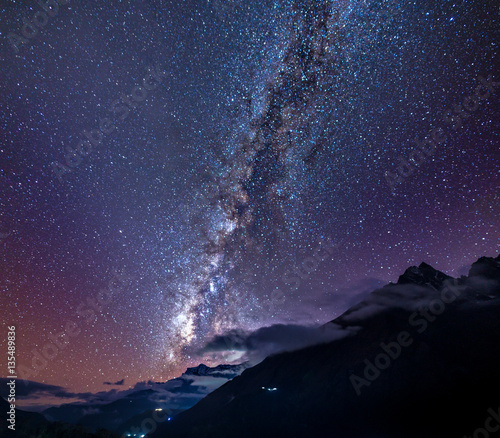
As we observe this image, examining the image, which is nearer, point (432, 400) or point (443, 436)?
point (443, 436)

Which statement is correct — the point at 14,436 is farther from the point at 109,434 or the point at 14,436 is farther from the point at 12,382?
the point at 12,382

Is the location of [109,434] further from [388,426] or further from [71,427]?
[388,426]

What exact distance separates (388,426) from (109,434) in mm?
210557

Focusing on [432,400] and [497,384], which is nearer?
[497,384]

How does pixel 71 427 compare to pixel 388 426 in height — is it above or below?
above

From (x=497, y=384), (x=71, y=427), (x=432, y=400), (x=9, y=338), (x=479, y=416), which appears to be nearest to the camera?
(x=9, y=338)

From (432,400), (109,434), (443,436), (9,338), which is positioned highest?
(9,338)

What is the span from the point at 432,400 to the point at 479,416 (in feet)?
123

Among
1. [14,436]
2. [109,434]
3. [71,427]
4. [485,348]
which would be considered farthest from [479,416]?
[14,436]

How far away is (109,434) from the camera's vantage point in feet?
256

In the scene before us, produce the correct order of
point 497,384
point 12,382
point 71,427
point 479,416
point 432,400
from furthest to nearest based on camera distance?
1. point 432,400
2. point 497,384
3. point 479,416
4. point 71,427
5. point 12,382

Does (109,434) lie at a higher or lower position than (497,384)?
higher

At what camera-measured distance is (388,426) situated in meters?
198

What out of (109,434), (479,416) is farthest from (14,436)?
(479,416)
